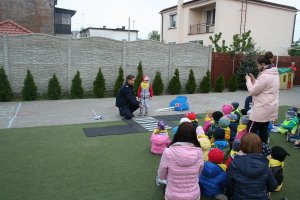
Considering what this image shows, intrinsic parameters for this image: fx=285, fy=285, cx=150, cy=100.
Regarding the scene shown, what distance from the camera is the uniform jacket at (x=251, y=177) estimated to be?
3.05 m

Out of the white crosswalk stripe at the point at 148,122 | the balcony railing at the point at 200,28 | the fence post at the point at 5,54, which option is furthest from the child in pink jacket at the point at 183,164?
the balcony railing at the point at 200,28

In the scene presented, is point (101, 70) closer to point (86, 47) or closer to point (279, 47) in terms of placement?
point (86, 47)

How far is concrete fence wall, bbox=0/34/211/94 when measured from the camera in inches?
463

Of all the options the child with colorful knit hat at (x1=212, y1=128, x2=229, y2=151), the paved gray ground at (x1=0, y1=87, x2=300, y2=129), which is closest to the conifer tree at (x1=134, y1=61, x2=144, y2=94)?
the paved gray ground at (x1=0, y1=87, x2=300, y2=129)

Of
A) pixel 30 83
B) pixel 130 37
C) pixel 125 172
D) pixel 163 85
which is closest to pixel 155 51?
pixel 163 85

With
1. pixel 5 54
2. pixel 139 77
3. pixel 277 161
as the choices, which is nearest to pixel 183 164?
pixel 277 161

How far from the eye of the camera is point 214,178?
3756mm

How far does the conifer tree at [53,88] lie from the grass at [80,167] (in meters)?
5.04

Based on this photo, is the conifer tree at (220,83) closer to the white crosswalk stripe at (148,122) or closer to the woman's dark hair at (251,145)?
the white crosswalk stripe at (148,122)

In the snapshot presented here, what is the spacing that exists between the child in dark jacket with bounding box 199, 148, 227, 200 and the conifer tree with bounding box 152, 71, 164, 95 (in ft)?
32.8

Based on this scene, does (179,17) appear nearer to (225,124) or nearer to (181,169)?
(225,124)

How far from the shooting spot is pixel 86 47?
12750 millimetres

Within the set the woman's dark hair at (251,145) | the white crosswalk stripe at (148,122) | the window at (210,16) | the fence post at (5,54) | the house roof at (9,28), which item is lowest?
the white crosswalk stripe at (148,122)

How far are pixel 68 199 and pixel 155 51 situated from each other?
1111cm
